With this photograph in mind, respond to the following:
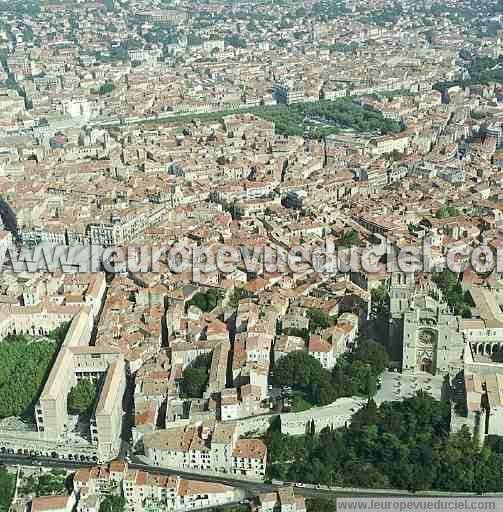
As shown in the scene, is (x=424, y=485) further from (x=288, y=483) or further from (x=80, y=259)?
(x=80, y=259)

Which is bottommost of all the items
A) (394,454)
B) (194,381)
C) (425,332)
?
(394,454)

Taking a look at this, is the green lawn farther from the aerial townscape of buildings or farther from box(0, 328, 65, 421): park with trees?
box(0, 328, 65, 421): park with trees

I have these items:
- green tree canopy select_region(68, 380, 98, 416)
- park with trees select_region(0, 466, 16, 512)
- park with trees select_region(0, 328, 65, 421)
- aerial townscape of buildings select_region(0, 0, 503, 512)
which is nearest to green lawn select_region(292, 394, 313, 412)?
aerial townscape of buildings select_region(0, 0, 503, 512)

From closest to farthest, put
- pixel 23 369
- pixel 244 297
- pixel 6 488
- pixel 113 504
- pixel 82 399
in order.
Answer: pixel 113 504 < pixel 6 488 < pixel 82 399 < pixel 23 369 < pixel 244 297

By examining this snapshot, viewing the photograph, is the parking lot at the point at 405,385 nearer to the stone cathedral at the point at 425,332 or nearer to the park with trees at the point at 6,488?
the stone cathedral at the point at 425,332

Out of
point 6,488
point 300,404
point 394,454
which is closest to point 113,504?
point 6,488

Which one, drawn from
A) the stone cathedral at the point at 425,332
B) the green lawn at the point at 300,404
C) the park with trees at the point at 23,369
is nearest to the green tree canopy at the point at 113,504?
the park with trees at the point at 23,369

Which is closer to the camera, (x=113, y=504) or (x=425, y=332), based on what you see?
(x=113, y=504)

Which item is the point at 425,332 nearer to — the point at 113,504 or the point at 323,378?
the point at 323,378

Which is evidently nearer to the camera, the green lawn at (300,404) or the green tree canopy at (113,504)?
the green tree canopy at (113,504)
